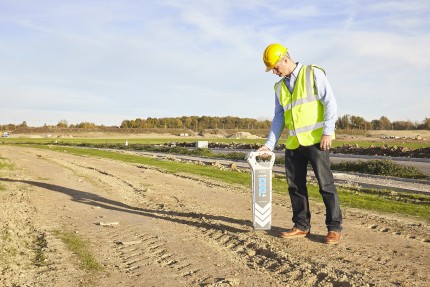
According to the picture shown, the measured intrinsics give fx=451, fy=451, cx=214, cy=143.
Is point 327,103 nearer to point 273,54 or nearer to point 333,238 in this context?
point 273,54

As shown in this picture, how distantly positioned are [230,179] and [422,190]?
6642 millimetres

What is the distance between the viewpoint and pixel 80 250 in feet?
19.8

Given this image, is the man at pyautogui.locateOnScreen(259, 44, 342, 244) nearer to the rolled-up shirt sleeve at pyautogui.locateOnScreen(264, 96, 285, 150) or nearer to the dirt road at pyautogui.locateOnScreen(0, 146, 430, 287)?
the rolled-up shirt sleeve at pyautogui.locateOnScreen(264, 96, 285, 150)

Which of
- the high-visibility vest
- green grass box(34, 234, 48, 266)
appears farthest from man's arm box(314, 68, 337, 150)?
green grass box(34, 234, 48, 266)

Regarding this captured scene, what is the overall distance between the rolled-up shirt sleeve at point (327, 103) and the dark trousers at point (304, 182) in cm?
29

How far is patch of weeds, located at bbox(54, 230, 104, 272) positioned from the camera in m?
5.26

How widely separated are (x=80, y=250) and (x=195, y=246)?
5.03 ft

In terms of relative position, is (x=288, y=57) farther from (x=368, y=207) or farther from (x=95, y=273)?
(x=368, y=207)

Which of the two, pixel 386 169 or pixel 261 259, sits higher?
pixel 261 259

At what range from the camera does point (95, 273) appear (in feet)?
16.4

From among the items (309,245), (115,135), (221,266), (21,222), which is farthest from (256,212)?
(115,135)

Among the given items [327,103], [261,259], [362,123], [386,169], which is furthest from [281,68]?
[362,123]

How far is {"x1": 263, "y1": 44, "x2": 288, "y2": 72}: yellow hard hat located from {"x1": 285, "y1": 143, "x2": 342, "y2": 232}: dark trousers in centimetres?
121

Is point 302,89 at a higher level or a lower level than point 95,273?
higher
